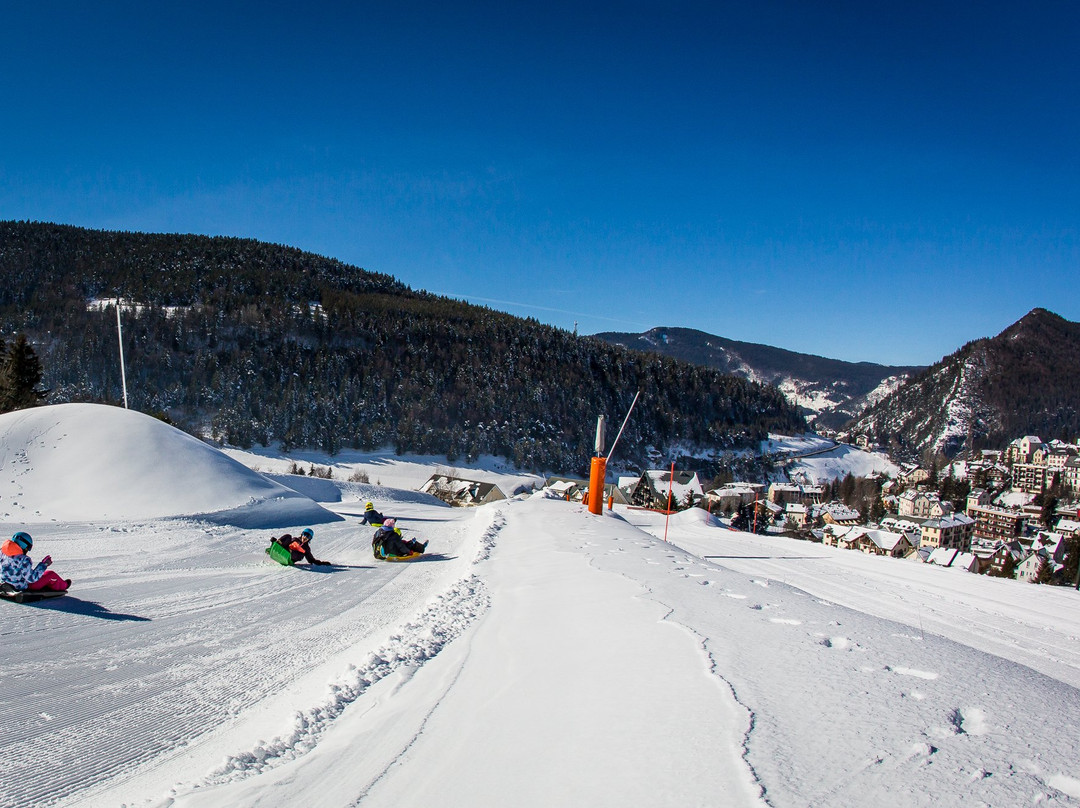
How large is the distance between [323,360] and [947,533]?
96795 mm

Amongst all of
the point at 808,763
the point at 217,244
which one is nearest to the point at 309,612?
the point at 808,763

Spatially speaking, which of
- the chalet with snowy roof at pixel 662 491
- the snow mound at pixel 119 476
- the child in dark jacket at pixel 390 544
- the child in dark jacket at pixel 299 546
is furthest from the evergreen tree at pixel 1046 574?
the child in dark jacket at pixel 299 546

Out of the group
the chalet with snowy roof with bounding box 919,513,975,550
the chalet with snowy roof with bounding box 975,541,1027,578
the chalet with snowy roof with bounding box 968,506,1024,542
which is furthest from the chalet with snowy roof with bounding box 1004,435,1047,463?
the chalet with snowy roof with bounding box 975,541,1027,578

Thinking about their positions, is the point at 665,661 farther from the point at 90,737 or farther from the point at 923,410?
the point at 923,410

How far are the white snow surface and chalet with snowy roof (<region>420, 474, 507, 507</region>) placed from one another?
35.7 m

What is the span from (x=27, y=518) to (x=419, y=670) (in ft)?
37.2

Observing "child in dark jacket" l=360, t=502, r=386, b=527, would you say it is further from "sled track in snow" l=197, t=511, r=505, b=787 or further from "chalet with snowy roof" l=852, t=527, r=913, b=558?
"chalet with snowy roof" l=852, t=527, r=913, b=558

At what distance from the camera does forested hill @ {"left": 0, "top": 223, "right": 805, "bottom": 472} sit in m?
91.3

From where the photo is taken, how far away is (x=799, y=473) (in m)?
117

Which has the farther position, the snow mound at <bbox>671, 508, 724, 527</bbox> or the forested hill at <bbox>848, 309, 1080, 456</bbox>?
the forested hill at <bbox>848, 309, 1080, 456</bbox>

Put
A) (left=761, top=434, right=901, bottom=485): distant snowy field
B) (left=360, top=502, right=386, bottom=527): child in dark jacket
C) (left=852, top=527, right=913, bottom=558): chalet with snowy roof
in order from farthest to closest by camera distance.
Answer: (left=761, top=434, right=901, bottom=485): distant snowy field < (left=852, top=527, right=913, bottom=558): chalet with snowy roof < (left=360, top=502, right=386, bottom=527): child in dark jacket

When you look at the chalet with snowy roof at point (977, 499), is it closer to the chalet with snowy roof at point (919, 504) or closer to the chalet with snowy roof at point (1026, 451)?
the chalet with snowy roof at point (919, 504)

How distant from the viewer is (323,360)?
10838 centimetres

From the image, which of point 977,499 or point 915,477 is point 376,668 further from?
point 915,477
